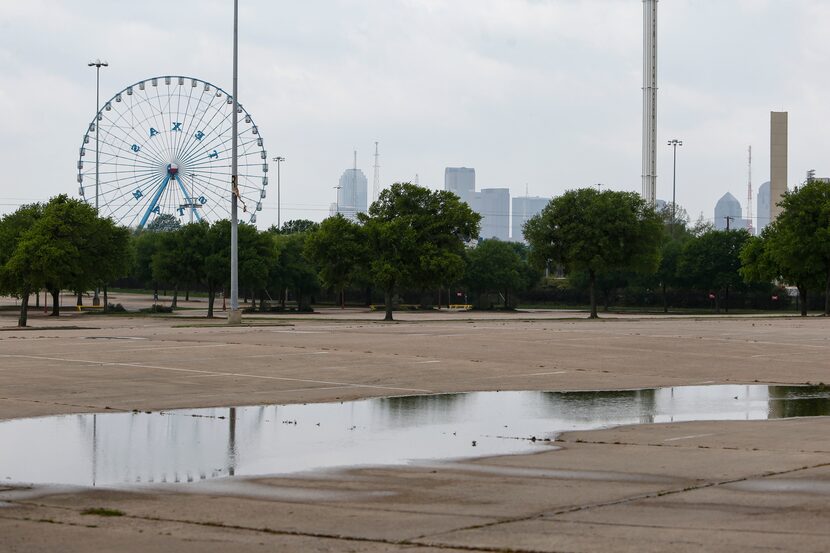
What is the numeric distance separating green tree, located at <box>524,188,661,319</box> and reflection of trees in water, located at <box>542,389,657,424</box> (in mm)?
53796

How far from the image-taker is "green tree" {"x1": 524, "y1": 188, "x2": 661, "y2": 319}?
75.9 m

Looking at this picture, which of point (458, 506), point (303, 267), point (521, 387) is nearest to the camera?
point (458, 506)

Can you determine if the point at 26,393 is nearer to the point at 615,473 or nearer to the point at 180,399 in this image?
the point at 180,399

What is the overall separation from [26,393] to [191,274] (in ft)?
201

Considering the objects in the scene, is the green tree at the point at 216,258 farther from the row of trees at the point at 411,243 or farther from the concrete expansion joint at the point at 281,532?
the concrete expansion joint at the point at 281,532

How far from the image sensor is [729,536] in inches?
345

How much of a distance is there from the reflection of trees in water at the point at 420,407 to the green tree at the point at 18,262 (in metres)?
39.6

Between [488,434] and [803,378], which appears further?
[803,378]

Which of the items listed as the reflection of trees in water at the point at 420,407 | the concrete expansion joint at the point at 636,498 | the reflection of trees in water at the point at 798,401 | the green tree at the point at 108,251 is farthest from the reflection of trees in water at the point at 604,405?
the green tree at the point at 108,251

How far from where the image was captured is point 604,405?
19.8 meters

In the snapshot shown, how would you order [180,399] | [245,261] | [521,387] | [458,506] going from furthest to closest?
1. [245,261]
2. [521,387]
3. [180,399]
4. [458,506]

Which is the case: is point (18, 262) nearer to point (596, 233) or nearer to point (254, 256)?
point (254, 256)

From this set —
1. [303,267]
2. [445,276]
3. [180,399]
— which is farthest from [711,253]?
[180,399]

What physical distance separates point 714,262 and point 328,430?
102788 millimetres
